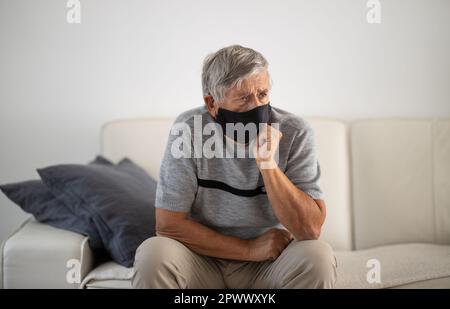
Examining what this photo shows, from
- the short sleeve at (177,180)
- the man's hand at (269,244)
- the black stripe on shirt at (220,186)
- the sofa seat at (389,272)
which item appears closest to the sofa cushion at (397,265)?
the sofa seat at (389,272)

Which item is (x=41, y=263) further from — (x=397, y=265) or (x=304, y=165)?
(x=397, y=265)

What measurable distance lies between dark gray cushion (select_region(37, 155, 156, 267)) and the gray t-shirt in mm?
269

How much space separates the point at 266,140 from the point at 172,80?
89cm

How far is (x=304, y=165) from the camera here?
62.0 inches

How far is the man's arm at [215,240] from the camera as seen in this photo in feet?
5.01

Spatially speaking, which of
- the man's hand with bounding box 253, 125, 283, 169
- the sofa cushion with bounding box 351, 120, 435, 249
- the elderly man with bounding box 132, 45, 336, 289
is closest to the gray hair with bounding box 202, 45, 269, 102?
the elderly man with bounding box 132, 45, 336, 289

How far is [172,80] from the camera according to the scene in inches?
90.2

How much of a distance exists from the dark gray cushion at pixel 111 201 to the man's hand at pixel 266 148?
50cm

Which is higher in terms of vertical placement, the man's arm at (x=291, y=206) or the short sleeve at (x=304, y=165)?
the short sleeve at (x=304, y=165)

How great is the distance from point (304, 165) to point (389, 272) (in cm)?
44

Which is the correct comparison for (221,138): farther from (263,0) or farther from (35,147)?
(35,147)

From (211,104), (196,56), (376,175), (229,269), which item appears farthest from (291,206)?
(196,56)

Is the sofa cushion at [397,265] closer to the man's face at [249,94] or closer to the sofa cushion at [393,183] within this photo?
the sofa cushion at [393,183]
